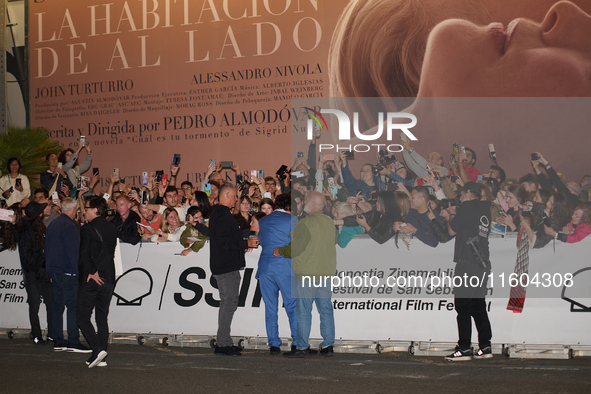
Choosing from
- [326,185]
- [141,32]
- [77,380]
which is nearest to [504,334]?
[326,185]

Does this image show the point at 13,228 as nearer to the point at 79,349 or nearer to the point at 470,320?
the point at 79,349

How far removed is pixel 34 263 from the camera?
30.9 ft

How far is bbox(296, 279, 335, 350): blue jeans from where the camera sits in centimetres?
786

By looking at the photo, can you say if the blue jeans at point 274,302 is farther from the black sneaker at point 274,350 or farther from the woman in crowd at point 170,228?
the woman in crowd at point 170,228

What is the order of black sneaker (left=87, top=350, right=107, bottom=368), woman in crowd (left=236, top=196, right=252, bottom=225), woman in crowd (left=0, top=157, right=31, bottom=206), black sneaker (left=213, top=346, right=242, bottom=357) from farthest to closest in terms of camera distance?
woman in crowd (left=0, top=157, right=31, bottom=206) → woman in crowd (left=236, top=196, right=252, bottom=225) → black sneaker (left=213, top=346, right=242, bottom=357) → black sneaker (left=87, top=350, right=107, bottom=368)

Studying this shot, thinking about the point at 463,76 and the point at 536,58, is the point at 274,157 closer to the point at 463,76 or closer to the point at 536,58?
the point at 463,76

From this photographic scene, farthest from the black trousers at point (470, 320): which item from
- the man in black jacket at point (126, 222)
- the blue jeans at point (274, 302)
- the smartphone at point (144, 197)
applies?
the smartphone at point (144, 197)

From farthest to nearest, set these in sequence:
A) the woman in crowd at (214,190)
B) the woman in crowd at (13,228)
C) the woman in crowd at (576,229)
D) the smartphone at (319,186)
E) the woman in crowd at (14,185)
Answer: the woman in crowd at (14,185) → the woman in crowd at (214,190) → the smartphone at (319,186) → the woman in crowd at (13,228) → the woman in crowd at (576,229)

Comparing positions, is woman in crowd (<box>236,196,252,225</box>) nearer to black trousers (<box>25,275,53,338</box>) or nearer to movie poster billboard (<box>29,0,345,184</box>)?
black trousers (<box>25,275,53,338</box>)

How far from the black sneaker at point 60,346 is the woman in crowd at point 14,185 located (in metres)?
4.42

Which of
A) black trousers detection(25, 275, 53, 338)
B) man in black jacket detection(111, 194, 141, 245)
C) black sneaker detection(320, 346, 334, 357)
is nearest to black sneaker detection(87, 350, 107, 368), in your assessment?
man in black jacket detection(111, 194, 141, 245)

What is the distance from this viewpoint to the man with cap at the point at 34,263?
9406mm

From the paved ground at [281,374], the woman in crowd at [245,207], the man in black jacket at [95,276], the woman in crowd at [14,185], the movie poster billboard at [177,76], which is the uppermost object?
the movie poster billboard at [177,76]

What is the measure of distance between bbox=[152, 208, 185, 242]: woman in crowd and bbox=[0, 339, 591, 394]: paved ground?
5.54 ft
